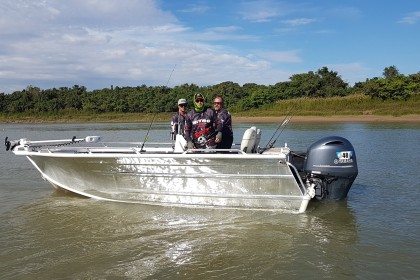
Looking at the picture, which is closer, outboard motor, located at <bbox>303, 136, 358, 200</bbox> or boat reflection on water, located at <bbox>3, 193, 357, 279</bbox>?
boat reflection on water, located at <bbox>3, 193, 357, 279</bbox>

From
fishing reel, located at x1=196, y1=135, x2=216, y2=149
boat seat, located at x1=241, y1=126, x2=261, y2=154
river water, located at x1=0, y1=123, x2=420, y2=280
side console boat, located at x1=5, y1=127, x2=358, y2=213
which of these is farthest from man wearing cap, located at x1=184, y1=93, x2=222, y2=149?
river water, located at x1=0, y1=123, x2=420, y2=280

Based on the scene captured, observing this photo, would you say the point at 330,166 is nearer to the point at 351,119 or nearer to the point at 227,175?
the point at 227,175

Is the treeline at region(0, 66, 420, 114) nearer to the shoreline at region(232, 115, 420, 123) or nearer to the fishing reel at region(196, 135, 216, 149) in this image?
the shoreline at region(232, 115, 420, 123)

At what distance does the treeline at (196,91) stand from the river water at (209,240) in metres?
36.3

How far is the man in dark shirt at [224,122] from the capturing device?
6.93 meters

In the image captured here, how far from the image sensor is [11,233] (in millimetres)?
5855

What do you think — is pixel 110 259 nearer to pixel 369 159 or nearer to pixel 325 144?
pixel 325 144

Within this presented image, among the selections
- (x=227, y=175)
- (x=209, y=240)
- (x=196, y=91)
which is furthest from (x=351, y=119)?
(x=209, y=240)

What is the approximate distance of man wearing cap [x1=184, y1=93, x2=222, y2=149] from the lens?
685 cm

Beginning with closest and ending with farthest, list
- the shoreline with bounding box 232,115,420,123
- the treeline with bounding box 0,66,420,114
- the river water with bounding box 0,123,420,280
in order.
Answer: the river water with bounding box 0,123,420,280 < the shoreline with bounding box 232,115,420,123 < the treeline with bounding box 0,66,420,114

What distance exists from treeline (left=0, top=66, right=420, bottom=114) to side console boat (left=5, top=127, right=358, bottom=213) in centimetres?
3624

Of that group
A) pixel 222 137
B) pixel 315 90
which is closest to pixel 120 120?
pixel 315 90

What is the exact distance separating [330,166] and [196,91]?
57941 millimetres

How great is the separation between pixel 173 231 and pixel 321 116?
35.6 metres
